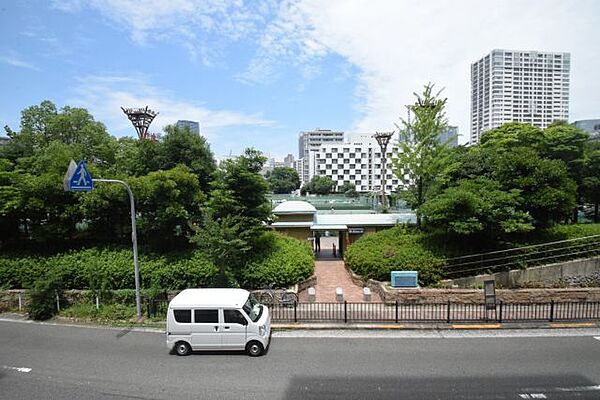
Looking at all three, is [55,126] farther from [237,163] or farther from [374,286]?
[374,286]

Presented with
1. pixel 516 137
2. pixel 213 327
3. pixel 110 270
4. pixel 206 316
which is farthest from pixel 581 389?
pixel 516 137

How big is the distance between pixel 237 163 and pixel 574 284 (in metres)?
18.2

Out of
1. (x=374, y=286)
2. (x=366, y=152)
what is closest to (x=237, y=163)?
(x=374, y=286)

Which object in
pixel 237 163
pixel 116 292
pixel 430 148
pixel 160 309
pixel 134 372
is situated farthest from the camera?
pixel 430 148

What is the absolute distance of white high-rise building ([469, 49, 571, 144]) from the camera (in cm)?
13012

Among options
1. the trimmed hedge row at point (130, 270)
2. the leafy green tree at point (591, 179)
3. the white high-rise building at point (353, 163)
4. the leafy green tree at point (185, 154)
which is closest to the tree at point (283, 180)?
the white high-rise building at point (353, 163)

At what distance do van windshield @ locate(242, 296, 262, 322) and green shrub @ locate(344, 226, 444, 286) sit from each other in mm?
7485

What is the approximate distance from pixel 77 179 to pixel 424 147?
17826 mm

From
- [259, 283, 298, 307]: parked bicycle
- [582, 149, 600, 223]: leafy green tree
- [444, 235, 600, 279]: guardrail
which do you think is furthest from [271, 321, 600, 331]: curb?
[582, 149, 600, 223]: leafy green tree

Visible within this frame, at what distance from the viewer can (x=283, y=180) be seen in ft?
306

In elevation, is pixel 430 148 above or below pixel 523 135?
below

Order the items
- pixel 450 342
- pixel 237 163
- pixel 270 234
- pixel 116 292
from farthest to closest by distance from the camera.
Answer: pixel 270 234, pixel 237 163, pixel 116 292, pixel 450 342

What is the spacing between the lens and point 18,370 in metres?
9.19

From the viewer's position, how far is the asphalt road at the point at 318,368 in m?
7.83
